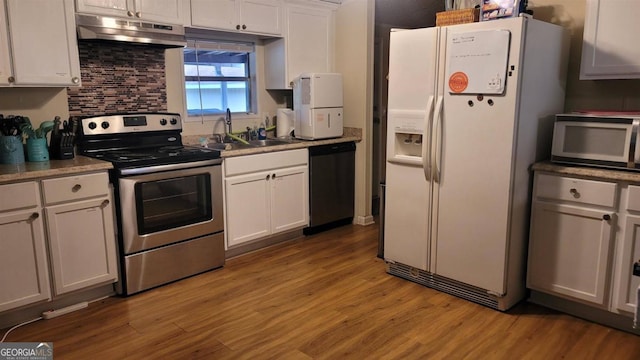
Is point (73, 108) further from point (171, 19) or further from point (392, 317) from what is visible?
point (392, 317)

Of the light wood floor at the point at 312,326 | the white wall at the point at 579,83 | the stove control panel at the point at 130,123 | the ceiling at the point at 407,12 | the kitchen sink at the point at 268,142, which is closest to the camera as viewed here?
the light wood floor at the point at 312,326

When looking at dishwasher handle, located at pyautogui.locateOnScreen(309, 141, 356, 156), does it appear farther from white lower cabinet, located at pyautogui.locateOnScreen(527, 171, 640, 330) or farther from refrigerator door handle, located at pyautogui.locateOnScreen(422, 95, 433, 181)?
white lower cabinet, located at pyautogui.locateOnScreen(527, 171, 640, 330)

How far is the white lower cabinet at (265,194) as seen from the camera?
3686 millimetres

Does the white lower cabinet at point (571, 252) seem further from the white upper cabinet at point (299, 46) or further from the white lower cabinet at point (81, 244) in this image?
the white lower cabinet at point (81, 244)

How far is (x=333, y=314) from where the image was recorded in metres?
2.88

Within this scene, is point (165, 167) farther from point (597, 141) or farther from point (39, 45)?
point (597, 141)

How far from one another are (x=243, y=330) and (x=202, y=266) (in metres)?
0.94

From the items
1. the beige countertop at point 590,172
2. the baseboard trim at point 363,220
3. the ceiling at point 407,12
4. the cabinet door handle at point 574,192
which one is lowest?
the baseboard trim at point 363,220

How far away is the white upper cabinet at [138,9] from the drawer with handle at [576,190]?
2736 millimetres

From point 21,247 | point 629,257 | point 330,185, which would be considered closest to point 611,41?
point 629,257

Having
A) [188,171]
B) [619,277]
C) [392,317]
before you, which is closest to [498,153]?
[619,277]

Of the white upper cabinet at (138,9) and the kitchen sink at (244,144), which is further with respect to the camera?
the kitchen sink at (244,144)

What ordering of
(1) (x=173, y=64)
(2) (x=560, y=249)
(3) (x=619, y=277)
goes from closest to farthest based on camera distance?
(3) (x=619, y=277), (2) (x=560, y=249), (1) (x=173, y=64)

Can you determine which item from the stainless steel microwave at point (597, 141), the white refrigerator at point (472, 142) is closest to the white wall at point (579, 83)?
the white refrigerator at point (472, 142)
